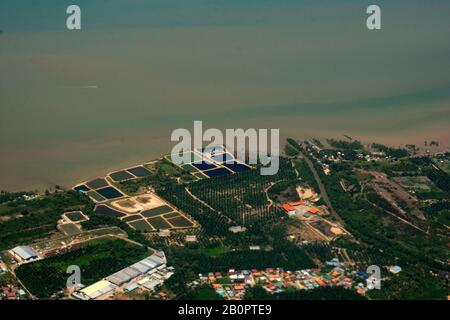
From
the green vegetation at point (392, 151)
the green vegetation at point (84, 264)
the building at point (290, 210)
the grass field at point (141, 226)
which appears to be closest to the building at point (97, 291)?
the green vegetation at point (84, 264)

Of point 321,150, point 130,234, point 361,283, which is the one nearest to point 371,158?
point 321,150

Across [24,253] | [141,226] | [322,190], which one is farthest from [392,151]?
[24,253]

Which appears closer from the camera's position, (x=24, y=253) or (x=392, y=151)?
(x=24, y=253)

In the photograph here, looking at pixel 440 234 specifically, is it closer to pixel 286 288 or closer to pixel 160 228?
pixel 286 288

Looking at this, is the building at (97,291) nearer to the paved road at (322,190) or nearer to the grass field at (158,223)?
the grass field at (158,223)

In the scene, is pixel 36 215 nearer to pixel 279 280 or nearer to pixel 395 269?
pixel 279 280

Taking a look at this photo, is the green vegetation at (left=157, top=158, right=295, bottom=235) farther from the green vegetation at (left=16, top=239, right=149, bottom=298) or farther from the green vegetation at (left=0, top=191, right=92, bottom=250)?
the green vegetation at (left=0, top=191, right=92, bottom=250)
